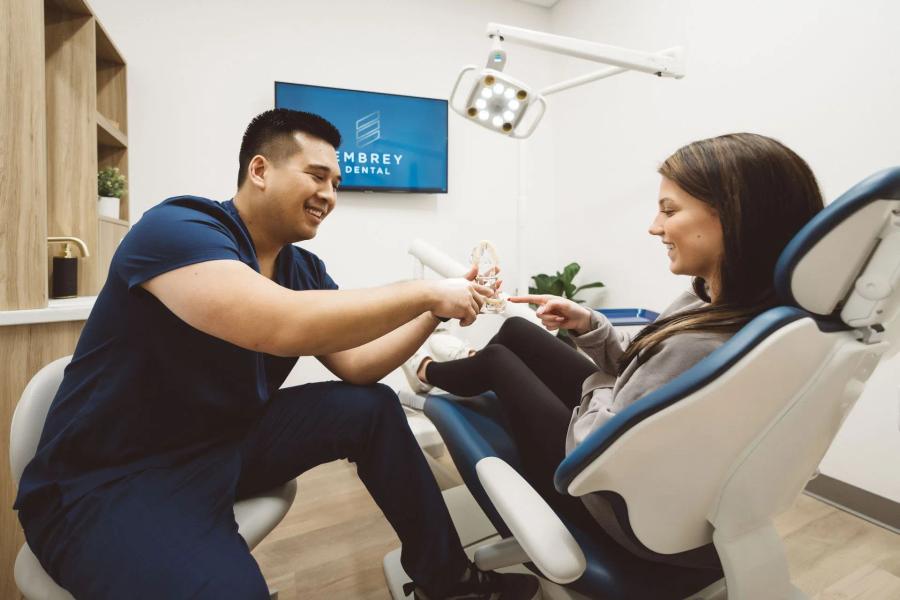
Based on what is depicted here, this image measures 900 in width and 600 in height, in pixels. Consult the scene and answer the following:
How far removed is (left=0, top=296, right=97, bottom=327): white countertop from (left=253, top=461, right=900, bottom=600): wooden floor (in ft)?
2.97

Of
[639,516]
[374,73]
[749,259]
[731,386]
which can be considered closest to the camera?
[731,386]

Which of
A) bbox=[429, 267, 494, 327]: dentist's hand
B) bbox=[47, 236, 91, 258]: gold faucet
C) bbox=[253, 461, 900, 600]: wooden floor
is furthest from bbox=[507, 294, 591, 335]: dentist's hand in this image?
bbox=[47, 236, 91, 258]: gold faucet

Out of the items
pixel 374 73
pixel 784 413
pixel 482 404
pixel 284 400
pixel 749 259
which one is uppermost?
pixel 374 73

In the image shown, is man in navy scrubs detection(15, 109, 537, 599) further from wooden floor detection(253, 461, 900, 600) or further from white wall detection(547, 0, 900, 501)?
white wall detection(547, 0, 900, 501)

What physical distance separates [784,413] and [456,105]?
1149 mm

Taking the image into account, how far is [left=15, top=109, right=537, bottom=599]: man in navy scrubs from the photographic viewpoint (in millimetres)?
735

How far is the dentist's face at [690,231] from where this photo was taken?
0.85 meters

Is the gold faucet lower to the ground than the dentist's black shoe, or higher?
higher

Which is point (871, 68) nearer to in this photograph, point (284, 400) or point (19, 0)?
point (284, 400)

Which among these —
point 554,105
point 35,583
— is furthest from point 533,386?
point 554,105

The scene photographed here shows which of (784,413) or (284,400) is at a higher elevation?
(784,413)

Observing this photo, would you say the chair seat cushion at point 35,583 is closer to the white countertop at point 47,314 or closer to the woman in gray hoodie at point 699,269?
the white countertop at point 47,314

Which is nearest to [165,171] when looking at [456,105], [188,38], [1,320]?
[188,38]

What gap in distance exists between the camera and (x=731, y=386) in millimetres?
543
